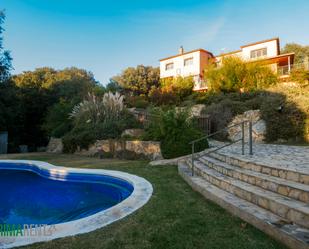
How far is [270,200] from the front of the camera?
2938 millimetres

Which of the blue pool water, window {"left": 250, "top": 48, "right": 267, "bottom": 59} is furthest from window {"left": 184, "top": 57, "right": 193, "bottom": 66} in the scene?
the blue pool water

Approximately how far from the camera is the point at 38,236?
8.75 ft

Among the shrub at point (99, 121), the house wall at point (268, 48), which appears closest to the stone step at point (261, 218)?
the shrub at point (99, 121)

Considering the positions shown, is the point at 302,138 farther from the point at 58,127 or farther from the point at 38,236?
the point at 58,127

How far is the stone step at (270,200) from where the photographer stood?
249cm

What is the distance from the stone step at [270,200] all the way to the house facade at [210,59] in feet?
55.2

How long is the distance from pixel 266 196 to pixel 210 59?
2535 cm

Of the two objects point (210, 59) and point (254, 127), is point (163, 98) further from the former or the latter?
point (210, 59)

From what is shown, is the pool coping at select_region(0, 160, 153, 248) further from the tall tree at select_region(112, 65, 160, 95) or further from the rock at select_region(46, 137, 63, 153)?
the tall tree at select_region(112, 65, 160, 95)

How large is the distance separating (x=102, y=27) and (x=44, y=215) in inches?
577

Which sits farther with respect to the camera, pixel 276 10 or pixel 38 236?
pixel 276 10

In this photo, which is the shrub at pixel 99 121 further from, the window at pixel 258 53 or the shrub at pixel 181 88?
the window at pixel 258 53

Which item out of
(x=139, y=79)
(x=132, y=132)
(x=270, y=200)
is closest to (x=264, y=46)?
(x=139, y=79)

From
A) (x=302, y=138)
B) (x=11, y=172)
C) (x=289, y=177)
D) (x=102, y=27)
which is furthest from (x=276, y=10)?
(x=11, y=172)
